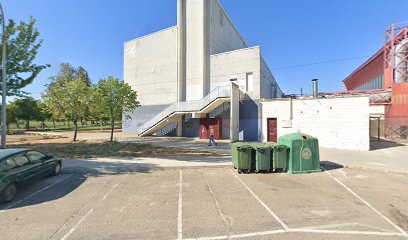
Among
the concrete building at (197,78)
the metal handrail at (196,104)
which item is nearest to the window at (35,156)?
the concrete building at (197,78)

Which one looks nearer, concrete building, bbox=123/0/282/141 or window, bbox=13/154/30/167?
window, bbox=13/154/30/167

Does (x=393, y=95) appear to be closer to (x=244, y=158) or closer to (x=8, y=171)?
(x=244, y=158)

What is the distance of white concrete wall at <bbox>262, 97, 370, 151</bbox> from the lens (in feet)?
44.2

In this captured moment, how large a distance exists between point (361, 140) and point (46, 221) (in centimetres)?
1649

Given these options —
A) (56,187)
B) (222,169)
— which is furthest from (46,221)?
(222,169)

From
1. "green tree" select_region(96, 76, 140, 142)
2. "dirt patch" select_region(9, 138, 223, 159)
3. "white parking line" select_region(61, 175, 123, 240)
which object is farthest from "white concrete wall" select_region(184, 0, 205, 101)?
"white parking line" select_region(61, 175, 123, 240)

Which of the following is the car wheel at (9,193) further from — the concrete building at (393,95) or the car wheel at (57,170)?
the concrete building at (393,95)

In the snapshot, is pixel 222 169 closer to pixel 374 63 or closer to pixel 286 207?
pixel 286 207

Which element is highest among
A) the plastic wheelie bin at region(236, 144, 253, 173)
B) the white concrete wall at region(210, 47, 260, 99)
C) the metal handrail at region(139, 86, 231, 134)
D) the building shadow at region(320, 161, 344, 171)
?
the white concrete wall at region(210, 47, 260, 99)

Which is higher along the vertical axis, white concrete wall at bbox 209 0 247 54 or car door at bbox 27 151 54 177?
white concrete wall at bbox 209 0 247 54

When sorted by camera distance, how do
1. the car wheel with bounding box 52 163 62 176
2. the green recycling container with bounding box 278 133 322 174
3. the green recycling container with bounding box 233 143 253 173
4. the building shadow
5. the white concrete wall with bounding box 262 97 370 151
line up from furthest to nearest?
the white concrete wall with bounding box 262 97 370 151 < the building shadow < the green recycling container with bounding box 233 143 253 173 < the green recycling container with bounding box 278 133 322 174 < the car wheel with bounding box 52 163 62 176

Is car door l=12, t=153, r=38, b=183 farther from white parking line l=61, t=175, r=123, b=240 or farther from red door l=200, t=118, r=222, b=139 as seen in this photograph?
red door l=200, t=118, r=222, b=139

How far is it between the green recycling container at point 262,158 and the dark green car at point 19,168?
793cm

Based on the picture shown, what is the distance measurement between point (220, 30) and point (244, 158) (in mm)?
20428
